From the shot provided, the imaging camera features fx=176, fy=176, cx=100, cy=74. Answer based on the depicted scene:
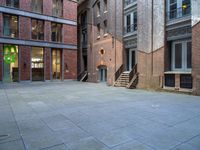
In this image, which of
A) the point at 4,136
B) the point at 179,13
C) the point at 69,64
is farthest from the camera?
the point at 69,64

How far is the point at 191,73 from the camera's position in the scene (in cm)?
1084

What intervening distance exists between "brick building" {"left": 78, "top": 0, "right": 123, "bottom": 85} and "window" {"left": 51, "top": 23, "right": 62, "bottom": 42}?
3782 millimetres

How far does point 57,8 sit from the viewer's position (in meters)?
24.0

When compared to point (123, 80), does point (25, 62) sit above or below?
above

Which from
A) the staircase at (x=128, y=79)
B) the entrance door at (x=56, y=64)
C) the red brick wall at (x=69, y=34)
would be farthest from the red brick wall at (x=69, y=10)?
the staircase at (x=128, y=79)

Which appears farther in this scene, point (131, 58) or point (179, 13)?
point (131, 58)

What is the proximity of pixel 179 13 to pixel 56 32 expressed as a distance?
646 inches

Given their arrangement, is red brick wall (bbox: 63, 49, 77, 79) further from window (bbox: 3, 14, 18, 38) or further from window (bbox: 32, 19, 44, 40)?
window (bbox: 3, 14, 18, 38)

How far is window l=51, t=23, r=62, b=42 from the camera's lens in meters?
23.5

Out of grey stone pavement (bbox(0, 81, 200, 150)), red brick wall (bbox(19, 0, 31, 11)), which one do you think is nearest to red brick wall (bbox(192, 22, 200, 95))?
grey stone pavement (bbox(0, 81, 200, 150))

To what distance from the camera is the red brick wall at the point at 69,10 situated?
24.3 metres

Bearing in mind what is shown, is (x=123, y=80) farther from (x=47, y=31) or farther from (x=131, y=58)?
(x=47, y=31)

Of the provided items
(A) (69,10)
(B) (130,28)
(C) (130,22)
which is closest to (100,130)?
(B) (130,28)

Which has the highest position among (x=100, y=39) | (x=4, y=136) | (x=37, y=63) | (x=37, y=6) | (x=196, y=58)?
(x=37, y=6)
